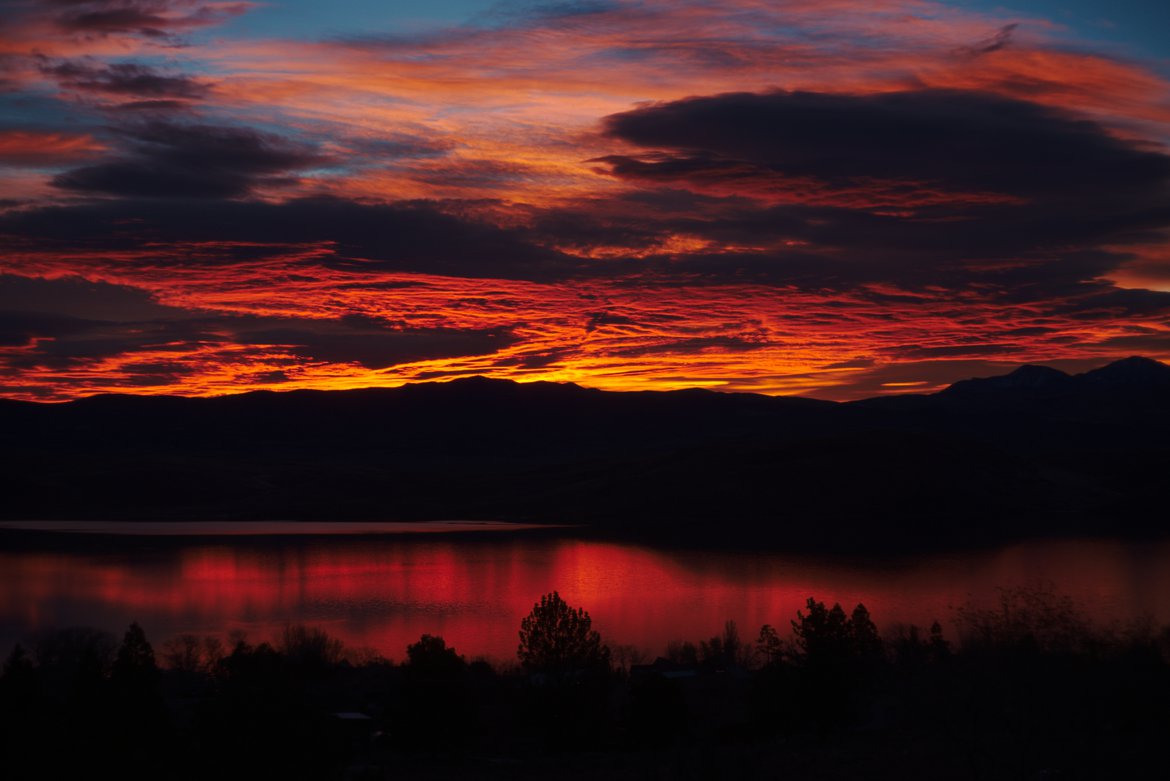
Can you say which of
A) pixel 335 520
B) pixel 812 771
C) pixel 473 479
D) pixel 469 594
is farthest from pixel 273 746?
pixel 473 479

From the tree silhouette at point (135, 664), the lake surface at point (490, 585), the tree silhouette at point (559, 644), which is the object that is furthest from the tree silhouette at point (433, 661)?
the lake surface at point (490, 585)

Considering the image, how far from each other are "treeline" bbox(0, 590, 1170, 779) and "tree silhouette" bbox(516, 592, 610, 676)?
67mm

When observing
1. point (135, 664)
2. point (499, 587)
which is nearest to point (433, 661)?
point (135, 664)

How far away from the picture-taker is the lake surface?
2076 inches

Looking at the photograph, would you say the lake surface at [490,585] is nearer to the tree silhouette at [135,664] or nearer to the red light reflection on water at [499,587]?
the red light reflection on water at [499,587]

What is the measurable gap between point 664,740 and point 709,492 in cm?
10668

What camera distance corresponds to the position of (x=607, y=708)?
31.2 meters

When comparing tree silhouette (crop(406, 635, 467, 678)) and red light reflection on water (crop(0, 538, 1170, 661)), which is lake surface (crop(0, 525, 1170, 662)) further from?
tree silhouette (crop(406, 635, 467, 678))

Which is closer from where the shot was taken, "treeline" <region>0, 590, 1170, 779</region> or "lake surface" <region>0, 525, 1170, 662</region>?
"treeline" <region>0, 590, 1170, 779</region>

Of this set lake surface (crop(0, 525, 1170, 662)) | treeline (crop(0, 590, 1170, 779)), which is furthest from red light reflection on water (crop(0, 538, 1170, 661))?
treeline (crop(0, 590, 1170, 779))

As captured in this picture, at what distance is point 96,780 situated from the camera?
1711cm

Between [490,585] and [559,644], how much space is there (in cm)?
3613

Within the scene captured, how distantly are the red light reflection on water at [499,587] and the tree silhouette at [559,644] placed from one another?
11.8 m

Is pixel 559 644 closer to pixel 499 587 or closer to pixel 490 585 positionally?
pixel 499 587
